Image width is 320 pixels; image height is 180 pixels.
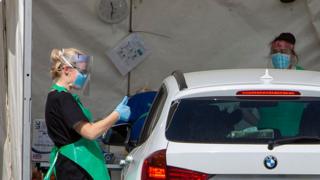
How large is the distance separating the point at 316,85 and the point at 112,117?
139 cm

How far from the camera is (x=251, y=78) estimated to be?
183 inches

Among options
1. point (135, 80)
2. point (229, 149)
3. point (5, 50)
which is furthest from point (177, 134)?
point (135, 80)

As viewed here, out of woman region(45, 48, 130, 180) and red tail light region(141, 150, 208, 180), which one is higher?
woman region(45, 48, 130, 180)

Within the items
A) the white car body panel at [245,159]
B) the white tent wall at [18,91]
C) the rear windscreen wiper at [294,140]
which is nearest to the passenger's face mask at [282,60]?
the white tent wall at [18,91]

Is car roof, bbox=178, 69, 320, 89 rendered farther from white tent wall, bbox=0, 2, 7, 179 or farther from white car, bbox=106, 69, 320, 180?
white tent wall, bbox=0, 2, 7, 179

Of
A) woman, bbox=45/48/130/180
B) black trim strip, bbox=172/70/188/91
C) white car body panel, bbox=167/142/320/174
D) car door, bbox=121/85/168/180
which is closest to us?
white car body panel, bbox=167/142/320/174

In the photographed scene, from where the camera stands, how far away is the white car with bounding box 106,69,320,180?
400 cm

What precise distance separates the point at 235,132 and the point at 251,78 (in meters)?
0.55

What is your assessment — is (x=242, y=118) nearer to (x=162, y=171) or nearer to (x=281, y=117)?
(x=281, y=117)

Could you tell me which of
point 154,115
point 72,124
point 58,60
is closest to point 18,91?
point 58,60

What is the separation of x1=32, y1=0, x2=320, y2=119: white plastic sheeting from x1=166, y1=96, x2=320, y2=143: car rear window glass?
4227 mm

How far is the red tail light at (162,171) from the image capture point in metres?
4.02

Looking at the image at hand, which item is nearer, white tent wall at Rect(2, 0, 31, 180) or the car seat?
the car seat

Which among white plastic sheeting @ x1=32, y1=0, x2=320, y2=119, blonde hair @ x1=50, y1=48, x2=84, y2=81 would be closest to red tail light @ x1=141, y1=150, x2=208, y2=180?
blonde hair @ x1=50, y1=48, x2=84, y2=81
